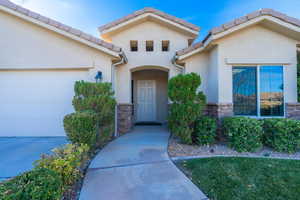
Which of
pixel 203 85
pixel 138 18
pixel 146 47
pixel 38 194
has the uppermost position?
pixel 138 18

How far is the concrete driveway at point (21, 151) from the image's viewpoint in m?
3.42

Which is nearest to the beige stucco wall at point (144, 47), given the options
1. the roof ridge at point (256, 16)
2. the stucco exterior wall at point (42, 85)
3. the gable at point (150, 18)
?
the gable at point (150, 18)

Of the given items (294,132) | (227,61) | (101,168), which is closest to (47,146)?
(101,168)

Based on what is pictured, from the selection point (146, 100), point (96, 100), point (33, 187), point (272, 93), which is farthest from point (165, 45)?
point (33, 187)

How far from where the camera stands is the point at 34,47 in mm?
5902

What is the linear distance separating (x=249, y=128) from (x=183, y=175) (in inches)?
110

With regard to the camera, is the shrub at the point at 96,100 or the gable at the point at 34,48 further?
the gable at the point at 34,48

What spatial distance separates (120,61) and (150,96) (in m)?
3.79

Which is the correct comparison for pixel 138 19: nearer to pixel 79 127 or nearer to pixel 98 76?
pixel 98 76

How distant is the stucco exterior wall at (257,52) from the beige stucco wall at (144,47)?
2.26 metres

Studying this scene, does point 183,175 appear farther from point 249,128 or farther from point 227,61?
point 227,61

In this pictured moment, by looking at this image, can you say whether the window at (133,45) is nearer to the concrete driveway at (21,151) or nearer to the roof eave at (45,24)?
the roof eave at (45,24)

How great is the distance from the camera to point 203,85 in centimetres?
663

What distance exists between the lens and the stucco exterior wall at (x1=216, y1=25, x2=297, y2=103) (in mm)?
5469
